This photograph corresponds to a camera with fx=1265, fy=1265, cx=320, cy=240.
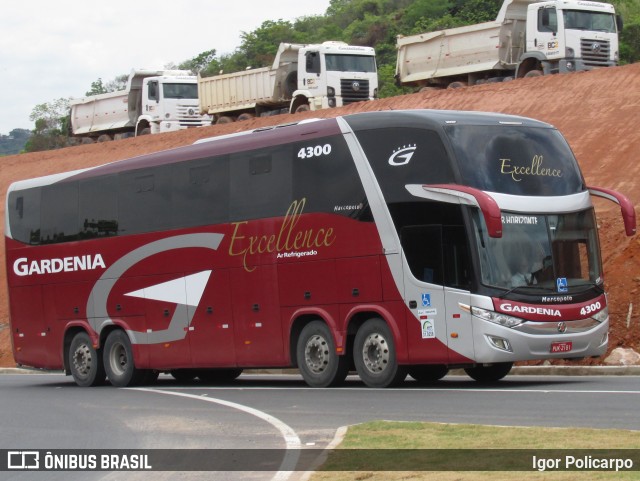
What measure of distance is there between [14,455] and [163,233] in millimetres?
10266

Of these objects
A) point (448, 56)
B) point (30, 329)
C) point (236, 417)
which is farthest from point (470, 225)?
point (448, 56)

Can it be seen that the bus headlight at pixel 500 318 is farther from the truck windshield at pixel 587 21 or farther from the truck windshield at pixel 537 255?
the truck windshield at pixel 587 21

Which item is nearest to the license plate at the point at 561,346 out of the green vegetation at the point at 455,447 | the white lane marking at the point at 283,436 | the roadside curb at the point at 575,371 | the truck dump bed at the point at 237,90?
the roadside curb at the point at 575,371

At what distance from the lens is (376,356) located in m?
19.3

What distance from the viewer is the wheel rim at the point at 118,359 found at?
24703mm

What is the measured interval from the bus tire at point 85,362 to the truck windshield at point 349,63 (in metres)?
26.8

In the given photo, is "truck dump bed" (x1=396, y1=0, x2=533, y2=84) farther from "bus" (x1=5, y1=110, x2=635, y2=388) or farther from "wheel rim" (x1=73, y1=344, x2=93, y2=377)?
"wheel rim" (x1=73, y1=344, x2=93, y2=377)

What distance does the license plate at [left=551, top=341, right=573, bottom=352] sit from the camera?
18.0 meters

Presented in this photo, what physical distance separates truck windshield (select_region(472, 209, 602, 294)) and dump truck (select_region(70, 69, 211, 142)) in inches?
1680

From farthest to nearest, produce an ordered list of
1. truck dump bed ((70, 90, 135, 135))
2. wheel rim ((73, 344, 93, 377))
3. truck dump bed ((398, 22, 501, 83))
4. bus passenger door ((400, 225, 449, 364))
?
truck dump bed ((70, 90, 135, 135)) < truck dump bed ((398, 22, 501, 83)) < wheel rim ((73, 344, 93, 377)) < bus passenger door ((400, 225, 449, 364))

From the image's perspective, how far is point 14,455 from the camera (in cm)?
Result: 1335

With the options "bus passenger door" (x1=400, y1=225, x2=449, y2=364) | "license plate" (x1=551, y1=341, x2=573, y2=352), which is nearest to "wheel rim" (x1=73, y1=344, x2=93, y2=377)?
"bus passenger door" (x1=400, y1=225, x2=449, y2=364)

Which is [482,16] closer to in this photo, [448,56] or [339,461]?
[448,56]

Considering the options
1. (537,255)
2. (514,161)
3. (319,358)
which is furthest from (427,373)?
(514,161)
